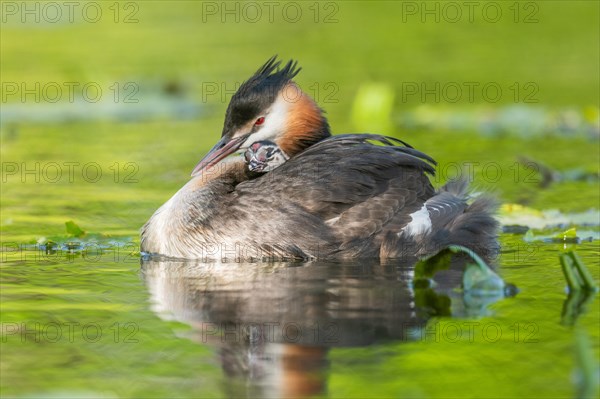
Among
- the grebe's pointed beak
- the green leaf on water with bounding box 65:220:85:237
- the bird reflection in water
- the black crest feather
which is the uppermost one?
the black crest feather

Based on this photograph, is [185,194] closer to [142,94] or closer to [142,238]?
[142,238]

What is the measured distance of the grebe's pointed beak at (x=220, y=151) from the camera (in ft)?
31.2

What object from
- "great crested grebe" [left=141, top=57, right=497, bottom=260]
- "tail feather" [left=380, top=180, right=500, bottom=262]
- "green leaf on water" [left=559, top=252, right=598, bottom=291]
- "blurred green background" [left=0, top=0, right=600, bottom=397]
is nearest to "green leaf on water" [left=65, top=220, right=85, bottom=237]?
"blurred green background" [left=0, top=0, right=600, bottom=397]

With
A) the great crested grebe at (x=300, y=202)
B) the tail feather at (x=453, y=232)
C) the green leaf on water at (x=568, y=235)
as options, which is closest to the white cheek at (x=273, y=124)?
the great crested grebe at (x=300, y=202)

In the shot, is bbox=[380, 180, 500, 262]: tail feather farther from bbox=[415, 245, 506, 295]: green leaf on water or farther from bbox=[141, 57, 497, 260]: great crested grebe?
bbox=[415, 245, 506, 295]: green leaf on water

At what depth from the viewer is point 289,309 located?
7.36 meters

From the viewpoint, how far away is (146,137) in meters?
15.1

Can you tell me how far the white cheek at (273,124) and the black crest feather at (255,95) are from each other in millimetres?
75

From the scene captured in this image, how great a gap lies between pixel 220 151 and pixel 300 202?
1026 mm

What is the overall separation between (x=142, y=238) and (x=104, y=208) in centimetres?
189

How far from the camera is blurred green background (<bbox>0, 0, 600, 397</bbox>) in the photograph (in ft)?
20.5

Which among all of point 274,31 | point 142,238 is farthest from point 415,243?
point 274,31

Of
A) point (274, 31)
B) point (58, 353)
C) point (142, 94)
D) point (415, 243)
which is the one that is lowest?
point (58, 353)

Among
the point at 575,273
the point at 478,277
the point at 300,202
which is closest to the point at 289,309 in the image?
the point at 478,277
